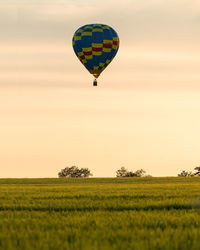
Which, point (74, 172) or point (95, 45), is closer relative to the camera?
point (95, 45)

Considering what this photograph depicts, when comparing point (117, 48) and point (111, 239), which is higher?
point (117, 48)

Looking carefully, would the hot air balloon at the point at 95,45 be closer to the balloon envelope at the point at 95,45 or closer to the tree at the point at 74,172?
the balloon envelope at the point at 95,45

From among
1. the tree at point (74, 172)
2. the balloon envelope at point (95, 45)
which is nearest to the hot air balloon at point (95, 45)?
the balloon envelope at point (95, 45)

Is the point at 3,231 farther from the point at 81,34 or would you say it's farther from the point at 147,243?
the point at 81,34

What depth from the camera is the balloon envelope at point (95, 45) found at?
42219 millimetres

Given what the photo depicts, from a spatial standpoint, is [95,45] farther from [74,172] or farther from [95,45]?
[74,172]

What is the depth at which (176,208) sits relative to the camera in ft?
69.7

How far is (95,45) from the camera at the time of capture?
42.1 m

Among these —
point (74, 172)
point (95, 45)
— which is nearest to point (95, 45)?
point (95, 45)

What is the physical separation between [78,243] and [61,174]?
9416cm

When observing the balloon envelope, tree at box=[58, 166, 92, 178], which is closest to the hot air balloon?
the balloon envelope

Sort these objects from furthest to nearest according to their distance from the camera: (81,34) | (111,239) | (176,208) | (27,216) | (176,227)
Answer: (81,34) < (176,208) < (27,216) < (176,227) < (111,239)

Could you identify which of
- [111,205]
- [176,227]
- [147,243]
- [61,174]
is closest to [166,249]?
[147,243]

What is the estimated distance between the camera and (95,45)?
1657 inches
